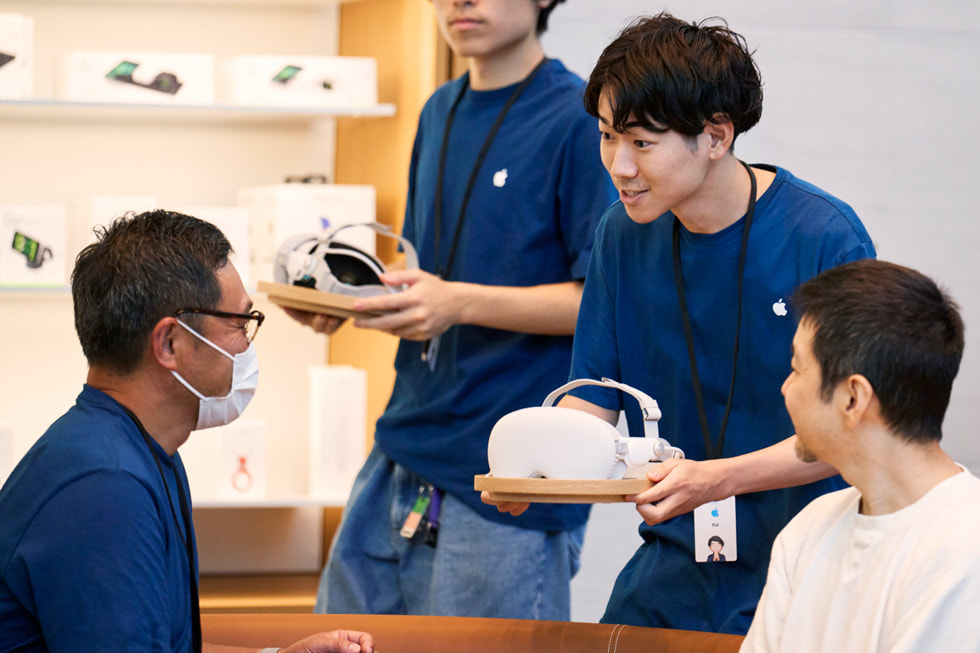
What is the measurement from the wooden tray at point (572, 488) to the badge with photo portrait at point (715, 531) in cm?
15

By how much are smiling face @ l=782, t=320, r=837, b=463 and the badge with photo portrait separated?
0.25 m

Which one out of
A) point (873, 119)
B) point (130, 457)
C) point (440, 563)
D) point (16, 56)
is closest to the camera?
point (130, 457)

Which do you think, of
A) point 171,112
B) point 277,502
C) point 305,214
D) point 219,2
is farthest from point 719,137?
point 219,2

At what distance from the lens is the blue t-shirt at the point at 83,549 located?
1.26 meters

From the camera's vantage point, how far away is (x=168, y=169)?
3.29 m

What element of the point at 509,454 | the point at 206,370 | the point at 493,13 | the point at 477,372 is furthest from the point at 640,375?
the point at 493,13

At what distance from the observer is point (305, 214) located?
9.69 ft

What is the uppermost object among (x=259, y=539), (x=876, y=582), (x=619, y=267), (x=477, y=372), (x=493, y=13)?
(x=493, y=13)

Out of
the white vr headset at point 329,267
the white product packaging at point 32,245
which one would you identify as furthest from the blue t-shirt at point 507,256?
the white product packaging at point 32,245

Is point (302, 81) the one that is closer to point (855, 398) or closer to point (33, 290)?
point (33, 290)

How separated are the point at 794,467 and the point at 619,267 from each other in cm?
45

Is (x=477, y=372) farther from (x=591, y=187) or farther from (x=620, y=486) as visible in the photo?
(x=620, y=486)

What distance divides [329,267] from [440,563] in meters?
0.61

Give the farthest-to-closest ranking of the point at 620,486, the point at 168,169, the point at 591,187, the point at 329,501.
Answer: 1. the point at 168,169
2. the point at 329,501
3. the point at 591,187
4. the point at 620,486
